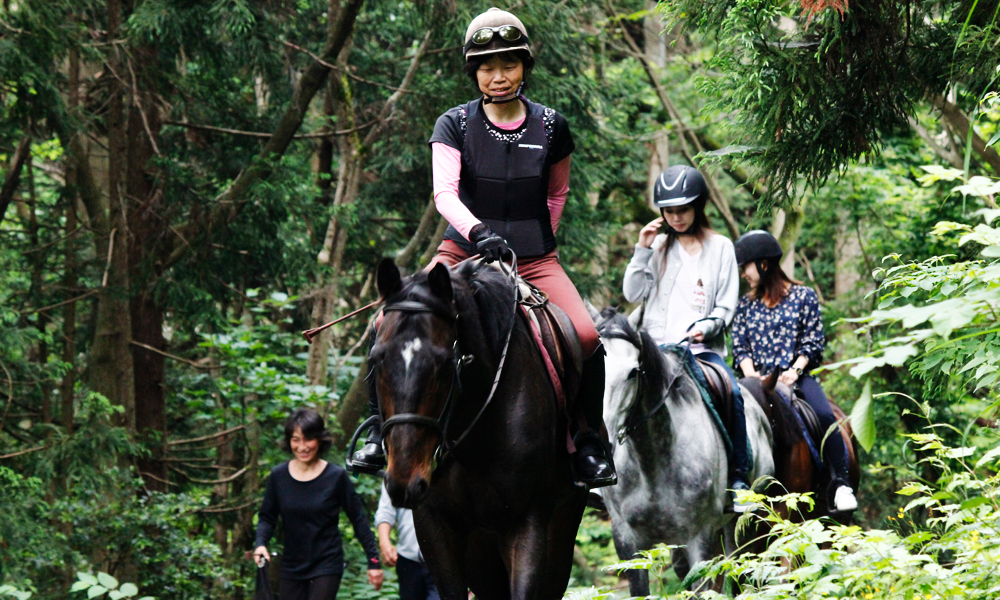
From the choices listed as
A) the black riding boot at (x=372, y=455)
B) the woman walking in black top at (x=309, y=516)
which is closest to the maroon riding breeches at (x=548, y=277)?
the black riding boot at (x=372, y=455)

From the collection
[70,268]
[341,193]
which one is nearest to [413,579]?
[70,268]

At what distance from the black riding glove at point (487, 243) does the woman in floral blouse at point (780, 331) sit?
4100 millimetres

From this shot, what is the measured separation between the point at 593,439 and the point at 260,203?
8.68 meters

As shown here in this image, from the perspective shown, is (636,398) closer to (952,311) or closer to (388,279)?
(388,279)

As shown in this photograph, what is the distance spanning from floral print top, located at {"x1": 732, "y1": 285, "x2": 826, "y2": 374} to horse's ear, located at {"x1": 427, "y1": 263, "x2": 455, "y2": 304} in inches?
187

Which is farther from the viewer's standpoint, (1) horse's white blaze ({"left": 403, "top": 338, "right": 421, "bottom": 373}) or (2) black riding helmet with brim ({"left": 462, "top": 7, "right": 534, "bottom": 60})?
(2) black riding helmet with brim ({"left": 462, "top": 7, "right": 534, "bottom": 60})

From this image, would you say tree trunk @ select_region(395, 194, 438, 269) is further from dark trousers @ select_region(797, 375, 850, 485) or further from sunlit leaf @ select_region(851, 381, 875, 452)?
sunlit leaf @ select_region(851, 381, 875, 452)

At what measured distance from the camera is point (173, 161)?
13.5 metres

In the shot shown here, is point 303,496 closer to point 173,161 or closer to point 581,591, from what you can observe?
point 581,591

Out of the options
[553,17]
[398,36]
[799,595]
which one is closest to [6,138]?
[553,17]

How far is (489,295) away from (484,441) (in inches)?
26.0

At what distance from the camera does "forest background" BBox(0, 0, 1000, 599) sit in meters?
6.24

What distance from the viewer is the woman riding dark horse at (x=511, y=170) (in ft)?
16.8

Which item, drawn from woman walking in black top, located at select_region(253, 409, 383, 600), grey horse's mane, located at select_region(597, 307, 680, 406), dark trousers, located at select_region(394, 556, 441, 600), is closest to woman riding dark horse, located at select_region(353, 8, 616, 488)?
grey horse's mane, located at select_region(597, 307, 680, 406)
